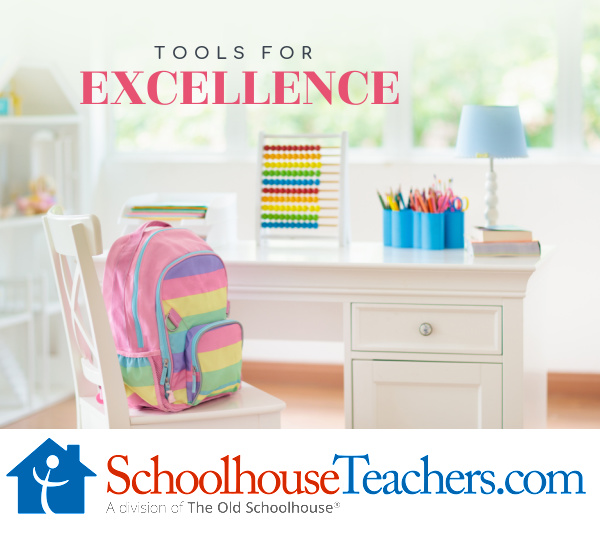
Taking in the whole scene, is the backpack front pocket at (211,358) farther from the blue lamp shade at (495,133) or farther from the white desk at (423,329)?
the blue lamp shade at (495,133)

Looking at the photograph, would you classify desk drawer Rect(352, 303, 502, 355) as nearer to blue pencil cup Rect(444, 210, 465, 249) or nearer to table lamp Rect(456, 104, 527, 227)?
blue pencil cup Rect(444, 210, 465, 249)

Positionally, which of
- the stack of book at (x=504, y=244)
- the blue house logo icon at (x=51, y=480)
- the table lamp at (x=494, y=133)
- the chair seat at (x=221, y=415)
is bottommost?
the blue house logo icon at (x=51, y=480)

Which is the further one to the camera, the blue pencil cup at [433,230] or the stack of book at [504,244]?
the blue pencil cup at [433,230]

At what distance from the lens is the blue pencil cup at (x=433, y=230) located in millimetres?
2295

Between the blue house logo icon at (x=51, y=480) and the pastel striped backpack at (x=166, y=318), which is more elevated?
the pastel striped backpack at (x=166, y=318)

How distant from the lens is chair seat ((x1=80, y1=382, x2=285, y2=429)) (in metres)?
1.80

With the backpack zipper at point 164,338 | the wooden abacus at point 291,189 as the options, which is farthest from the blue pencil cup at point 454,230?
the backpack zipper at point 164,338

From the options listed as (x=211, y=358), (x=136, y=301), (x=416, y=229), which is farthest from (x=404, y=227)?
(x=136, y=301)

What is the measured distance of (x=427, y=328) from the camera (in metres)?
2.05

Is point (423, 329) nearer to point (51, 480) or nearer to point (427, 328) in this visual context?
point (427, 328)

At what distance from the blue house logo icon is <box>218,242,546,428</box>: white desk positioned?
1.96ft

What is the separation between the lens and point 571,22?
3529 millimetres

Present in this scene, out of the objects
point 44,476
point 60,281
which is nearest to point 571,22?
point 60,281

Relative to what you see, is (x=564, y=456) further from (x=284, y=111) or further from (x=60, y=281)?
(x=284, y=111)
